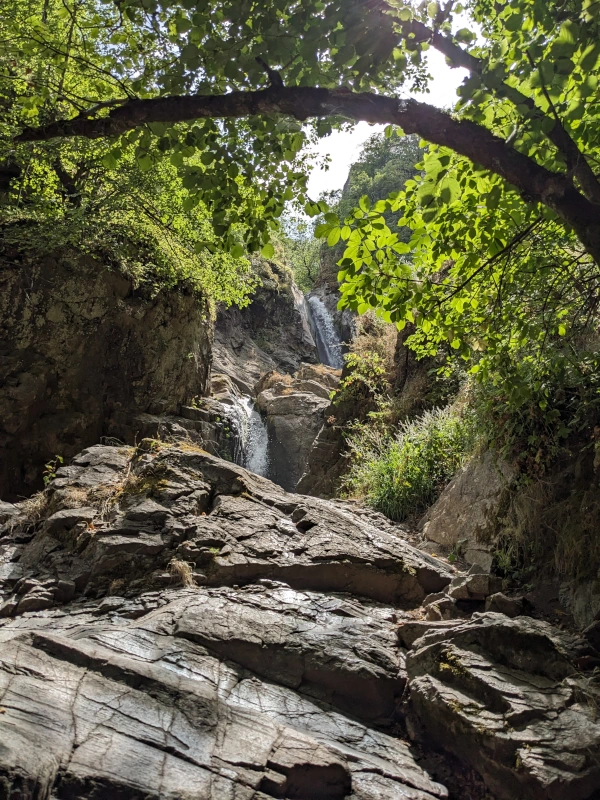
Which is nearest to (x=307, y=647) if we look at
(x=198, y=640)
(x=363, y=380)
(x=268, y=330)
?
(x=198, y=640)

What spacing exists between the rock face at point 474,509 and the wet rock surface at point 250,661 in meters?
0.60

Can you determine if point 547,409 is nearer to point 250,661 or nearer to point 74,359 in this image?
point 250,661

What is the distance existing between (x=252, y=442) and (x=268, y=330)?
10576 mm

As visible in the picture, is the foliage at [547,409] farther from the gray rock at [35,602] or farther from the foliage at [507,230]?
the gray rock at [35,602]

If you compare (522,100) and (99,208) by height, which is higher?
(99,208)

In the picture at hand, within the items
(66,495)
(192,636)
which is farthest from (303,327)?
(192,636)

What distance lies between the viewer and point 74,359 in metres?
11.4

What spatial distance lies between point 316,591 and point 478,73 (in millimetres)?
4345

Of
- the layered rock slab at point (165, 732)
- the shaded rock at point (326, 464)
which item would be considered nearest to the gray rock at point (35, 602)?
the layered rock slab at point (165, 732)

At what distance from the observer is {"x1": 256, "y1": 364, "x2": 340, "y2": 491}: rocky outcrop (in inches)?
655

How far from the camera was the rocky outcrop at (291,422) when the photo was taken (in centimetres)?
1664

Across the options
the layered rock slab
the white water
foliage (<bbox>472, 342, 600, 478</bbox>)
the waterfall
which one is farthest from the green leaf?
the waterfall

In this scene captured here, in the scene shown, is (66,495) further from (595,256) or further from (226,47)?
(595,256)

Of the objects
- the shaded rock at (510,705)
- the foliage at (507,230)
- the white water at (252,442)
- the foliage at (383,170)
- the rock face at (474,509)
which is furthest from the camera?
the foliage at (383,170)
